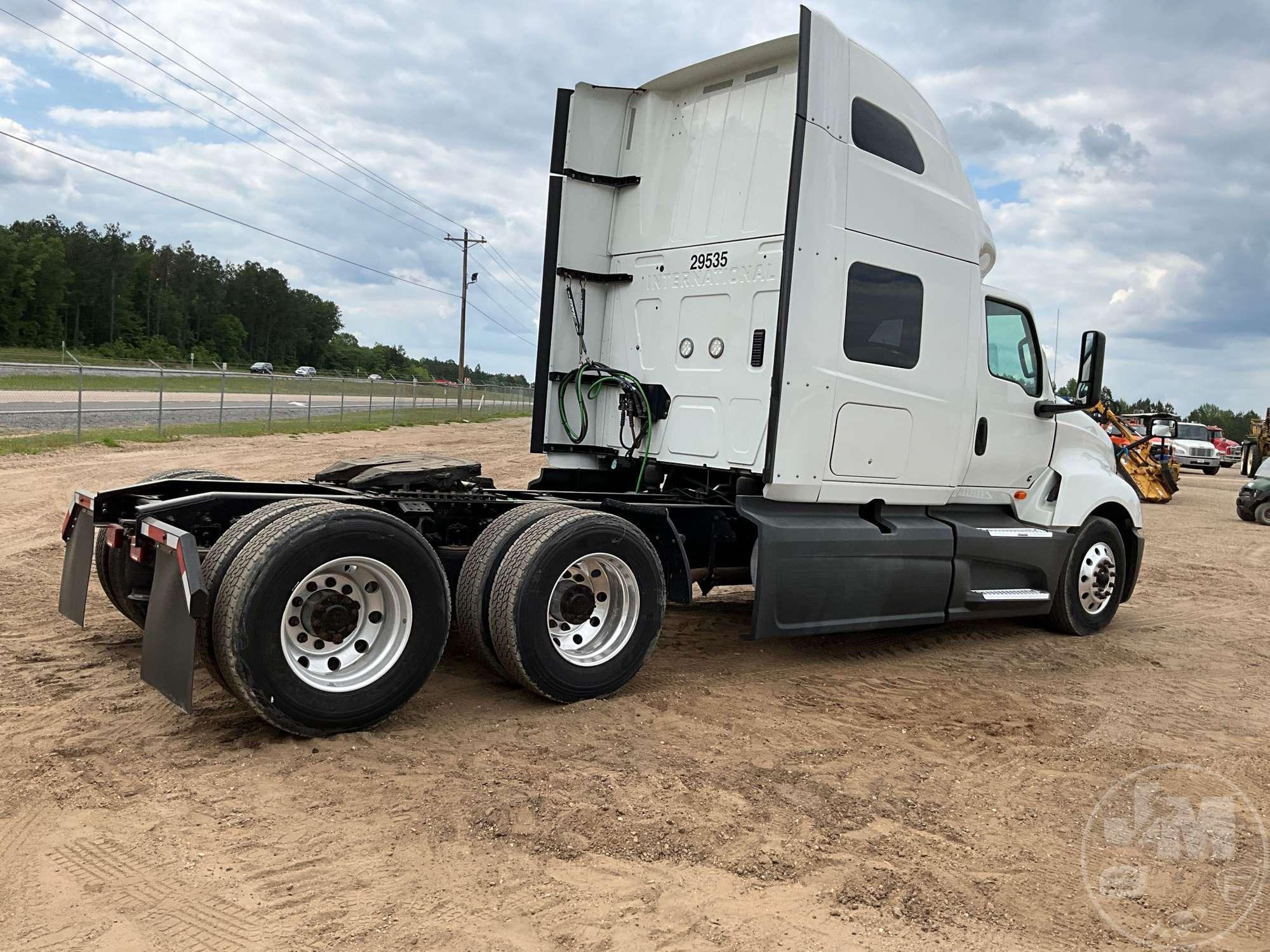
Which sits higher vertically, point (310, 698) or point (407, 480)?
point (407, 480)

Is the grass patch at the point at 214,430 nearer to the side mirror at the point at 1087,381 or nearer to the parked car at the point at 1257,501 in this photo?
the side mirror at the point at 1087,381

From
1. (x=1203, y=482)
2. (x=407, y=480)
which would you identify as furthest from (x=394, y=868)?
(x=1203, y=482)

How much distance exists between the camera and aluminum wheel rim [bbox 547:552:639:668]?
523 cm

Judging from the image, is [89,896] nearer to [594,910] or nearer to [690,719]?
[594,910]

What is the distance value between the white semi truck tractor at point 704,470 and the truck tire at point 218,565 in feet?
0.06

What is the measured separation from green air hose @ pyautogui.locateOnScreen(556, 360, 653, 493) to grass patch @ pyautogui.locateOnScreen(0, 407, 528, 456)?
12.3m

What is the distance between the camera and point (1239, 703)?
20.4 feet

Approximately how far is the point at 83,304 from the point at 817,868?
305 feet

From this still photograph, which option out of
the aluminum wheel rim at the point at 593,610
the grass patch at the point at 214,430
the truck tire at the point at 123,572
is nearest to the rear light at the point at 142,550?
the truck tire at the point at 123,572

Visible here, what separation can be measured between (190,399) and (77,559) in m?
35.6

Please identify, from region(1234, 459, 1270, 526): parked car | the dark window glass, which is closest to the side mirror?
the dark window glass

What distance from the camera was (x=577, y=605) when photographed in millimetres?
5273

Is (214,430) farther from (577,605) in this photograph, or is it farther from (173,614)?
(173,614)

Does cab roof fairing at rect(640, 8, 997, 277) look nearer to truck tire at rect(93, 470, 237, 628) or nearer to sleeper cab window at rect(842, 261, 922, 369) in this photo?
sleeper cab window at rect(842, 261, 922, 369)
